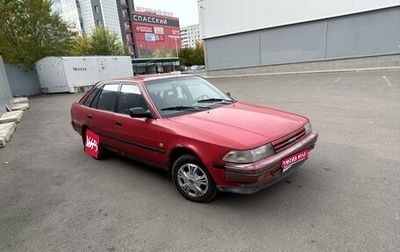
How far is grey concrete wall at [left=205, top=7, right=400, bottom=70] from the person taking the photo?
59.4ft

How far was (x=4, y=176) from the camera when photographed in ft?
15.3

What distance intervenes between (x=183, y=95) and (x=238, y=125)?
1.22 metres

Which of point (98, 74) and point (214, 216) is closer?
point (214, 216)

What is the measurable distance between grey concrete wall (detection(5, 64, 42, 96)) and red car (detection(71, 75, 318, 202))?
21.3m

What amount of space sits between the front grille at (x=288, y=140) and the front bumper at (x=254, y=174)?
0.18 ft

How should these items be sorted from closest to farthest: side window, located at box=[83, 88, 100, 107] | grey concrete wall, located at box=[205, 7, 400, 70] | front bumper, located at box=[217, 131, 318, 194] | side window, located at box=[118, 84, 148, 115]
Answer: front bumper, located at box=[217, 131, 318, 194]
side window, located at box=[118, 84, 148, 115]
side window, located at box=[83, 88, 100, 107]
grey concrete wall, located at box=[205, 7, 400, 70]

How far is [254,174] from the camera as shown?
2693 mm

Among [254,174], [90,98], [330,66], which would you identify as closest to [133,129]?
[90,98]

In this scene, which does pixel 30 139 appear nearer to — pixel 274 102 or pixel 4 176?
pixel 4 176

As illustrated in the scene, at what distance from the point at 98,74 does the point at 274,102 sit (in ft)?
57.8

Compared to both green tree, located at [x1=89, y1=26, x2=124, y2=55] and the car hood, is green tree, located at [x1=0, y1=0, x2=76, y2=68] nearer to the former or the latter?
green tree, located at [x1=89, y1=26, x2=124, y2=55]

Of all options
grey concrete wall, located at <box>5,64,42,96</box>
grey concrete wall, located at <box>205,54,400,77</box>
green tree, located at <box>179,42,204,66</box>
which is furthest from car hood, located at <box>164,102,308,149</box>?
green tree, located at <box>179,42,204,66</box>

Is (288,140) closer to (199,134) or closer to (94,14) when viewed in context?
(199,134)

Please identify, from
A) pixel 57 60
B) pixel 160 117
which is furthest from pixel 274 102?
pixel 57 60
